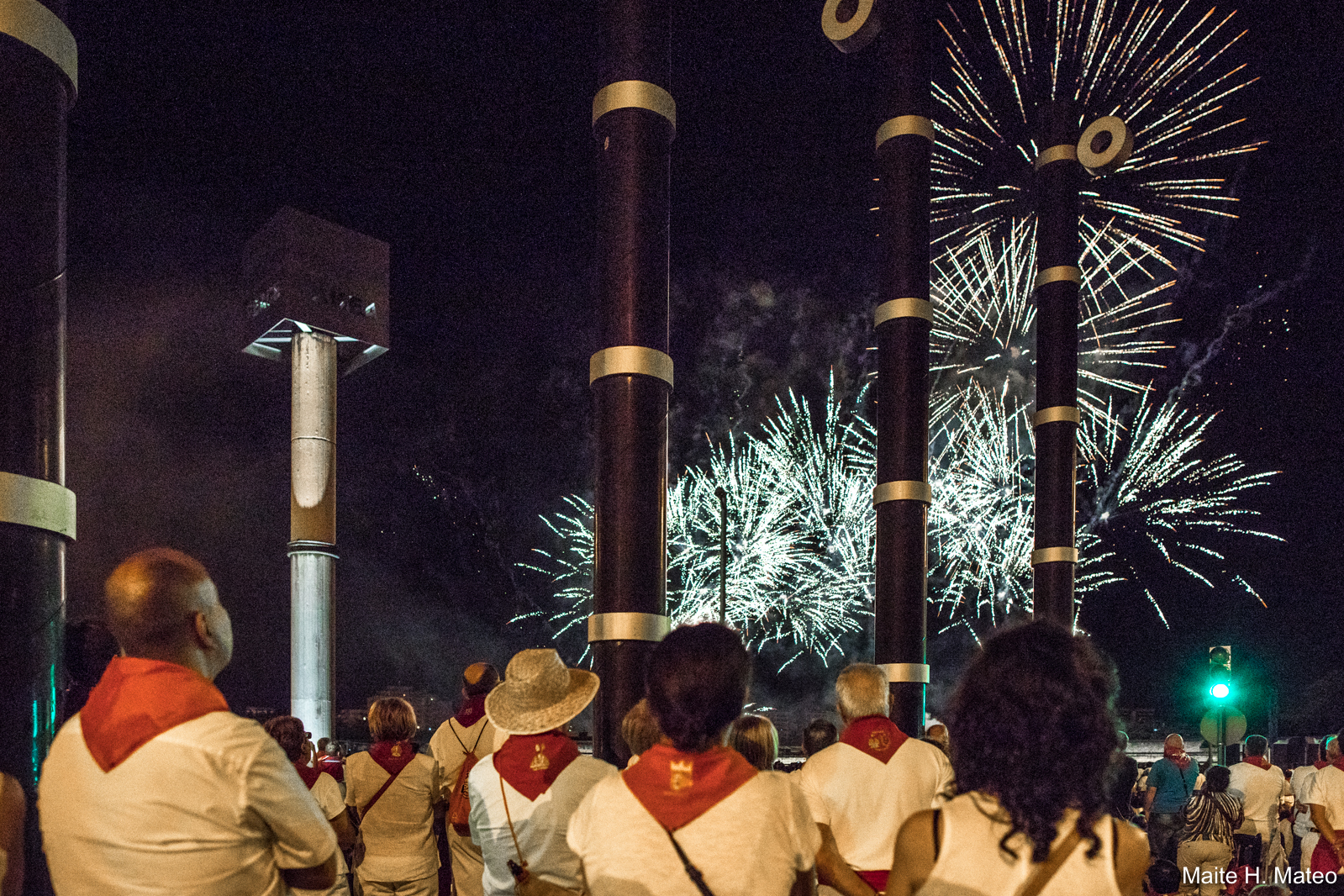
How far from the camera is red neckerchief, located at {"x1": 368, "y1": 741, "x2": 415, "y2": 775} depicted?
570cm

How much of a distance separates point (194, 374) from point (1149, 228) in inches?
1118

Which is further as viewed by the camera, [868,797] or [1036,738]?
[868,797]

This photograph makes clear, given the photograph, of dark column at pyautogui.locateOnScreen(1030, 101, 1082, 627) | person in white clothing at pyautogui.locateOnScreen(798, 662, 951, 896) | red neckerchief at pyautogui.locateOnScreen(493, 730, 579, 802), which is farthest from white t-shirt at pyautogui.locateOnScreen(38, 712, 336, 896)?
dark column at pyautogui.locateOnScreen(1030, 101, 1082, 627)

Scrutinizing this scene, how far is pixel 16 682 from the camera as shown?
3076 millimetres

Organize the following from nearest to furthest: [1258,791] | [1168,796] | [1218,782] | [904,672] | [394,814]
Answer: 1. [394,814]
2. [1218,782]
3. [904,672]
4. [1168,796]
5. [1258,791]

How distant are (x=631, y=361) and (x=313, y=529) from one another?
15.0 m

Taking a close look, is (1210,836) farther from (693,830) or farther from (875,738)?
(693,830)

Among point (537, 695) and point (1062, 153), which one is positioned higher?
point (1062, 153)

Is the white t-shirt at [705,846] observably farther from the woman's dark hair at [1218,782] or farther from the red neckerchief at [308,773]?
the woman's dark hair at [1218,782]

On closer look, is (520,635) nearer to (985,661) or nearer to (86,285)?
(86,285)

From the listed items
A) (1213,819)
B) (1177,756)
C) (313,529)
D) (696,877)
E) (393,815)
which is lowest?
(1213,819)

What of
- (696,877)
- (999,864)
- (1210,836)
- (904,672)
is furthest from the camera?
(904,672)

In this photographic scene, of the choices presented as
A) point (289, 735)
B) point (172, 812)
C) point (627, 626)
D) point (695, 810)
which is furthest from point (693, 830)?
point (289, 735)

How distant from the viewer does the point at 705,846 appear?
102 inches
